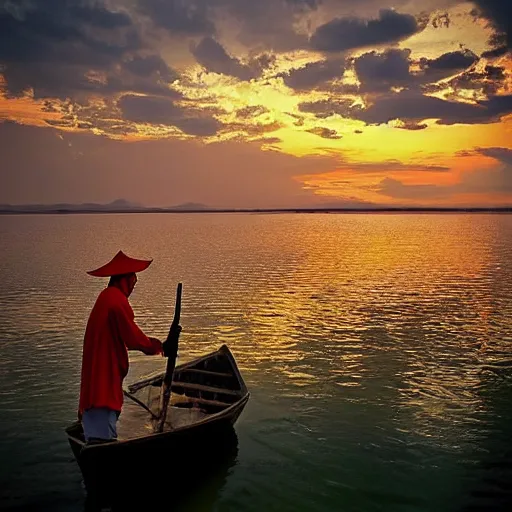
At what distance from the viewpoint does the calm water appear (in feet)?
31.3

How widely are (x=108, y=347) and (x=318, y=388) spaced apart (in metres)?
7.50

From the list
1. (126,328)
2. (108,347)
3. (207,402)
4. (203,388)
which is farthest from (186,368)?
(126,328)

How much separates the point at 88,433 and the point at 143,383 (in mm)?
3533

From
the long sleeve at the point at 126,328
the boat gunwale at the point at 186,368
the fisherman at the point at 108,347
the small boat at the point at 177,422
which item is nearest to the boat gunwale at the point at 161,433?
the small boat at the point at 177,422

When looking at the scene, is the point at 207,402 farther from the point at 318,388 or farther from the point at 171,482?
the point at 318,388

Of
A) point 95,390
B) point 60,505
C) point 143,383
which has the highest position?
point 95,390

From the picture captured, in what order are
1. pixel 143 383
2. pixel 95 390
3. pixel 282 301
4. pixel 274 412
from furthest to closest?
pixel 282 301
pixel 274 412
pixel 143 383
pixel 95 390

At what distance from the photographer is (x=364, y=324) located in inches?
843

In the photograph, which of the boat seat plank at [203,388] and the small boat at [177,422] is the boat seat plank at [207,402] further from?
the boat seat plank at [203,388]

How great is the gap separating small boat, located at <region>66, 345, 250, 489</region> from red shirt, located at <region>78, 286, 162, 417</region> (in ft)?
2.19

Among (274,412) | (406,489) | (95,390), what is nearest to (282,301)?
(274,412)

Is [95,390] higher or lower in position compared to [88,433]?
higher

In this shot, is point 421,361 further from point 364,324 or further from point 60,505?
point 60,505

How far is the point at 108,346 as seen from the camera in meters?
7.84
